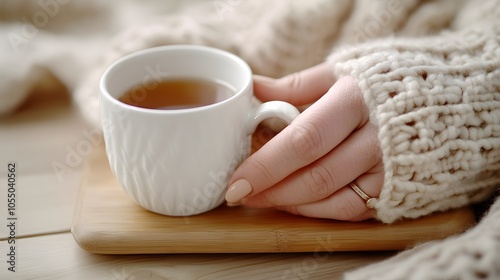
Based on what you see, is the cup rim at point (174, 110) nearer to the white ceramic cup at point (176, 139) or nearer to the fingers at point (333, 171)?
the white ceramic cup at point (176, 139)

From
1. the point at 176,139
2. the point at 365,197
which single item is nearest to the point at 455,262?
the point at 365,197

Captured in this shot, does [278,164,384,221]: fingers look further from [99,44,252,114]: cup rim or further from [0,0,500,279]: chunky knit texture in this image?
[99,44,252,114]: cup rim

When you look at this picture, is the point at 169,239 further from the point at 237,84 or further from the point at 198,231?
the point at 237,84

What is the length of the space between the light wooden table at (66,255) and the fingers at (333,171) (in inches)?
2.5

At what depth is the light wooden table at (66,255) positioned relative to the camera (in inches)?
21.8

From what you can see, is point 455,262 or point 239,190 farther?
point 239,190

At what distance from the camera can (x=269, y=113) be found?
0.58 metres

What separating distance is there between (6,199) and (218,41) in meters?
0.34

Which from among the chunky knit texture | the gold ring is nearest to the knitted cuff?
the chunky knit texture

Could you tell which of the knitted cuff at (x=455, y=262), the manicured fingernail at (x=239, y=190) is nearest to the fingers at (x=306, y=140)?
the manicured fingernail at (x=239, y=190)

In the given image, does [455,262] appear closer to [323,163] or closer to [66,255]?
[323,163]

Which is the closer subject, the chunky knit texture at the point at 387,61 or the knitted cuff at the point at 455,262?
the knitted cuff at the point at 455,262

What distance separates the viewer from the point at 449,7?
72cm

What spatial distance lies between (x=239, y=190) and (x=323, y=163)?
9 centimetres
